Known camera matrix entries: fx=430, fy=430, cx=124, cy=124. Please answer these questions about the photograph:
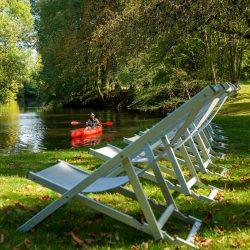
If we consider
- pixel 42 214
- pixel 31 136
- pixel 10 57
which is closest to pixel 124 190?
pixel 42 214

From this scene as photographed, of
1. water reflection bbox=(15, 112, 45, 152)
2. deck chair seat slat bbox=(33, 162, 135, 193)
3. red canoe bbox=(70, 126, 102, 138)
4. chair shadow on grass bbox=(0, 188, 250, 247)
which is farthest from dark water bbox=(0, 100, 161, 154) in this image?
deck chair seat slat bbox=(33, 162, 135, 193)

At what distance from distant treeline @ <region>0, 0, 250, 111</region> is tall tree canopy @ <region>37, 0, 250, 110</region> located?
3cm

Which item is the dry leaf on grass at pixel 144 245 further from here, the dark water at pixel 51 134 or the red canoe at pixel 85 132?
the red canoe at pixel 85 132

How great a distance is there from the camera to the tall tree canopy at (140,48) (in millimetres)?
13290

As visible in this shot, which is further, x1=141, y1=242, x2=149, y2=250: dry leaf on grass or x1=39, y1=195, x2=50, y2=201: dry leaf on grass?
x1=39, y1=195, x2=50, y2=201: dry leaf on grass

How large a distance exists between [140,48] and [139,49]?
0.11m

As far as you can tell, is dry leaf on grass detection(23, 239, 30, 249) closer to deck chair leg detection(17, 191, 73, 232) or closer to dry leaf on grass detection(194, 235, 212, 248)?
deck chair leg detection(17, 191, 73, 232)

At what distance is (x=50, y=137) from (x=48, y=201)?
19.9 m

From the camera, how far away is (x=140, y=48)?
14.9 meters

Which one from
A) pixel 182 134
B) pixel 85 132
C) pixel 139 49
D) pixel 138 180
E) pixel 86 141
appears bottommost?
pixel 86 141

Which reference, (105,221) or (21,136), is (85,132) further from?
(105,221)

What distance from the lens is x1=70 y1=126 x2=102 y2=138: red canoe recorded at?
24.4 m

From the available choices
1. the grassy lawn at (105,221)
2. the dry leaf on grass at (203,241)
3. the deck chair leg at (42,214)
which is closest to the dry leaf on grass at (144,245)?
the grassy lawn at (105,221)

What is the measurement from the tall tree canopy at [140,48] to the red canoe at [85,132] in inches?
154
